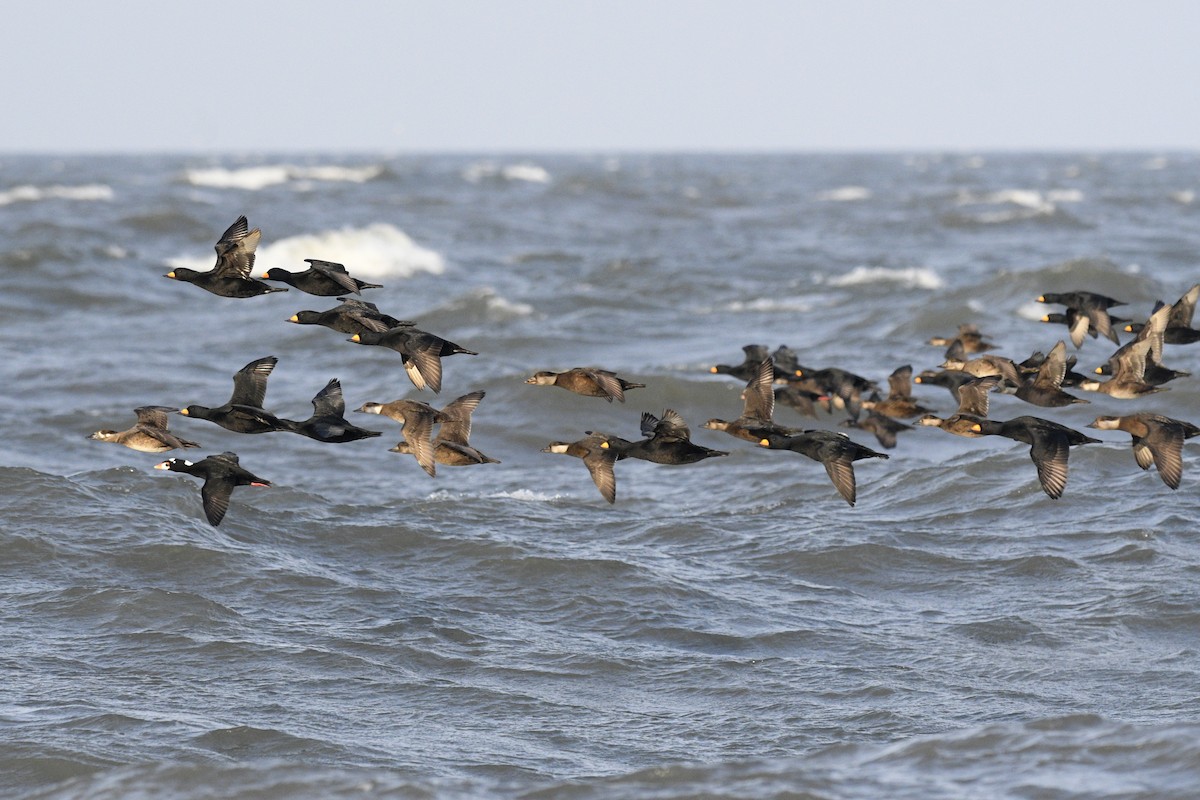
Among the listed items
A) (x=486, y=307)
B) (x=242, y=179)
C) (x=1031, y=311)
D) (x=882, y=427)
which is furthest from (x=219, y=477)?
→ (x=242, y=179)

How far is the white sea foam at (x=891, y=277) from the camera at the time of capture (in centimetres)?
3462

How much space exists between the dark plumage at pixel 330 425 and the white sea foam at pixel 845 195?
59.8 metres

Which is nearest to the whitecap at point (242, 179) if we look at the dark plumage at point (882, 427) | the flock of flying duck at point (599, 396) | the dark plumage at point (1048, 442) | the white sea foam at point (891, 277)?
the white sea foam at point (891, 277)

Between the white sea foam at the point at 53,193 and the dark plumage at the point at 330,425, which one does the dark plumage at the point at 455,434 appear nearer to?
the dark plumage at the point at 330,425

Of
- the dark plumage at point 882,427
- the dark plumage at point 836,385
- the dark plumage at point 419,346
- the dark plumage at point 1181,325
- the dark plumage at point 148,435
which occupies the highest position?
the dark plumage at point 1181,325

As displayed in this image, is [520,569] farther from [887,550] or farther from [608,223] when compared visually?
[608,223]

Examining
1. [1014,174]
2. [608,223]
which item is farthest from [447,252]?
[1014,174]

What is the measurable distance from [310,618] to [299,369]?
12624 mm

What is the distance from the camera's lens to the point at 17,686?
10.6 m

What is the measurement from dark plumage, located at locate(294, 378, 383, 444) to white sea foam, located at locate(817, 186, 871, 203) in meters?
59.8

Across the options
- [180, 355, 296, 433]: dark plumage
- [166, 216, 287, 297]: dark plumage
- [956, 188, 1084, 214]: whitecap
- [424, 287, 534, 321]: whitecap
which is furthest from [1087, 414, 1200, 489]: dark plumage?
[956, 188, 1084, 214]: whitecap

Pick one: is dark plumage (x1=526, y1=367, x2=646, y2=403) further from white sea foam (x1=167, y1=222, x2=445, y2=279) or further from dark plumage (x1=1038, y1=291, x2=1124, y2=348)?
white sea foam (x1=167, y1=222, x2=445, y2=279)

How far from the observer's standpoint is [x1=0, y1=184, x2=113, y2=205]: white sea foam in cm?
5889

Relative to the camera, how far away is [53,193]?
62.8 metres
